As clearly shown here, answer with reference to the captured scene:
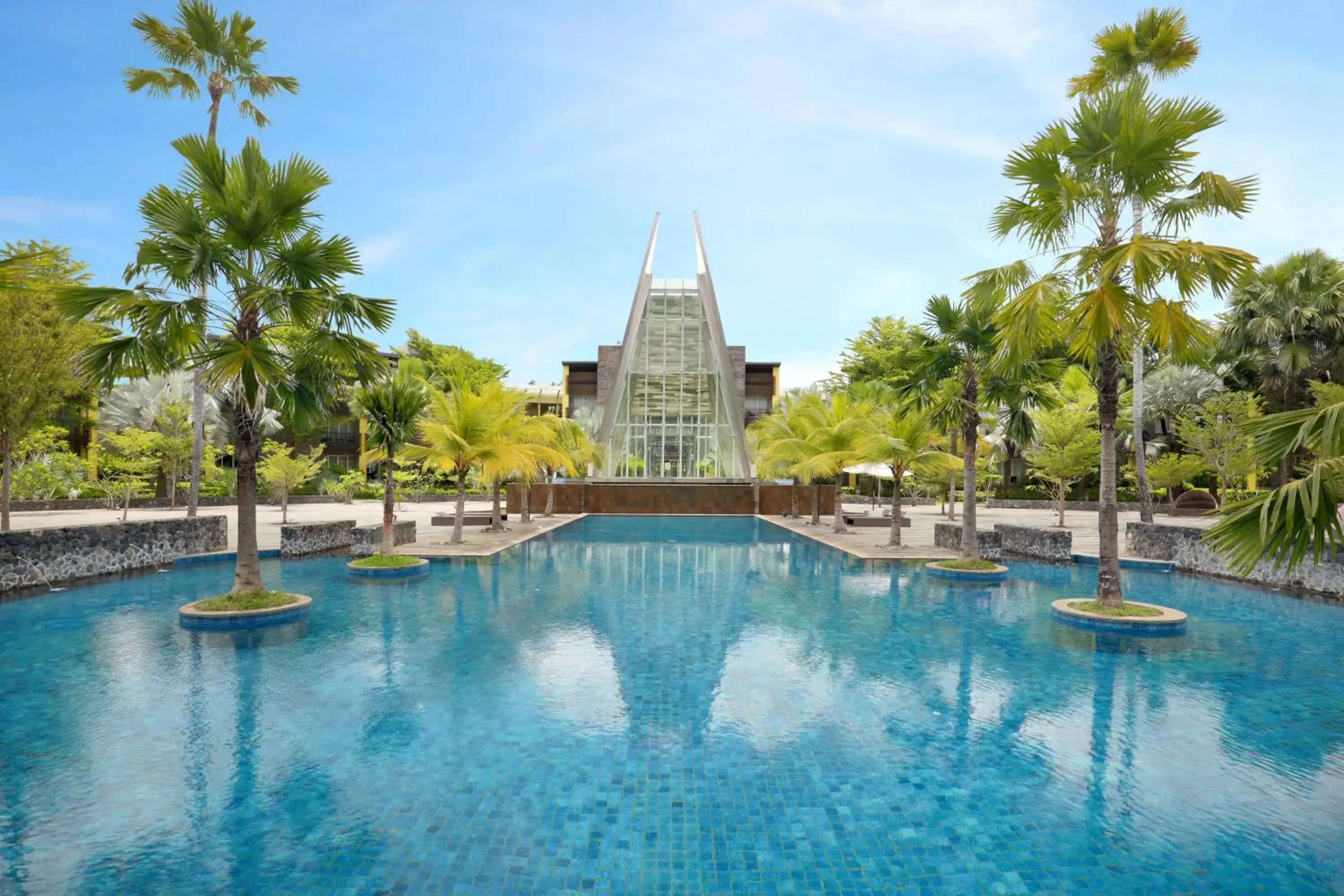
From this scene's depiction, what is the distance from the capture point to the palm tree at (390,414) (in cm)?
1393

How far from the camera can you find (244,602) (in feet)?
33.6

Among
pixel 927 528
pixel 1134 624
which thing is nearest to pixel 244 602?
pixel 1134 624

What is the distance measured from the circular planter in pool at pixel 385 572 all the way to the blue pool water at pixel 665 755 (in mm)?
3488

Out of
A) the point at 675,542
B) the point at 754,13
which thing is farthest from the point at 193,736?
the point at 675,542

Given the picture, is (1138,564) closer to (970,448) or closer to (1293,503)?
(970,448)

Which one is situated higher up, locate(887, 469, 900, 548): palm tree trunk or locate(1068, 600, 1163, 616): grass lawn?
locate(887, 469, 900, 548): palm tree trunk

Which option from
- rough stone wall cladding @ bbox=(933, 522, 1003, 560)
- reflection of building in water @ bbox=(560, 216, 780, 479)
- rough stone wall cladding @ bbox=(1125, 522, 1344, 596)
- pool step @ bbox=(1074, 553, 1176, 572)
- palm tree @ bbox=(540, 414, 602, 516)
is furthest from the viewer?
reflection of building in water @ bbox=(560, 216, 780, 479)

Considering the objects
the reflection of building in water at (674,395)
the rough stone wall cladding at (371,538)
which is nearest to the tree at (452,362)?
the reflection of building in water at (674,395)

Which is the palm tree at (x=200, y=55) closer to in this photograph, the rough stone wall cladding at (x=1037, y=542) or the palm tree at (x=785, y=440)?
the palm tree at (x=785, y=440)

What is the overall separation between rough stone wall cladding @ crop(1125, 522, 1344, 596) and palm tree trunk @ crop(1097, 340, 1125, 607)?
2.21m

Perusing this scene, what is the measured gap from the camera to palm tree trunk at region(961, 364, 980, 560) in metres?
14.6

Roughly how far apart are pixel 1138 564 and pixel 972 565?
4723mm

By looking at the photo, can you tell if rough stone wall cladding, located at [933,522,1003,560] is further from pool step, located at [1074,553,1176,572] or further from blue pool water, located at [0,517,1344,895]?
blue pool water, located at [0,517,1344,895]

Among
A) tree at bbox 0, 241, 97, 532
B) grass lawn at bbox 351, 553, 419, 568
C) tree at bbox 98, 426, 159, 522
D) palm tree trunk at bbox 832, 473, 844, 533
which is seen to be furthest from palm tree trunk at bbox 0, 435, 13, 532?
palm tree trunk at bbox 832, 473, 844, 533
